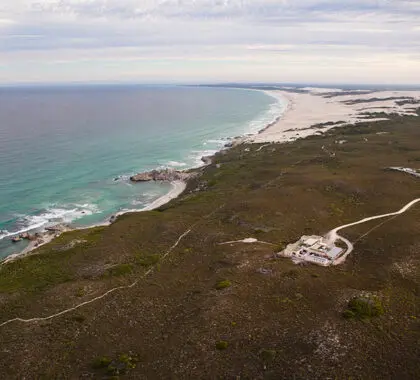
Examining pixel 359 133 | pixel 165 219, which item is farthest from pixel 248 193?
pixel 359 133

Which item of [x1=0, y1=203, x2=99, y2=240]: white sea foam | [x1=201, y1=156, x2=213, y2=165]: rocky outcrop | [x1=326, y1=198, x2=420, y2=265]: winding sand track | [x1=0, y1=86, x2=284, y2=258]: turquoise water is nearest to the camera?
[x1=326, y1=198, x2=420, y2=265]: winding sand track

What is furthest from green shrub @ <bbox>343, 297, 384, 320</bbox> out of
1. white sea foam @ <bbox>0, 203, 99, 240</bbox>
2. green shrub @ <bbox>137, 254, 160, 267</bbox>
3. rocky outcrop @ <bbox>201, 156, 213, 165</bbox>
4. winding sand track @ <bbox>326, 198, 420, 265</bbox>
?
rocky outcrop @ <bbox>201, 156, 213, 165</bbox>

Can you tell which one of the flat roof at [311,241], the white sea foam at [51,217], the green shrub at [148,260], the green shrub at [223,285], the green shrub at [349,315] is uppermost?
the green shrub at [349,315]

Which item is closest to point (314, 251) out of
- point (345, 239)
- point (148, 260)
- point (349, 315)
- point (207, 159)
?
point (345, 239)

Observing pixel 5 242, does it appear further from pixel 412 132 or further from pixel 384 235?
pixel 412 132

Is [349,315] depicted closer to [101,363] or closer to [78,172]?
[101,363]

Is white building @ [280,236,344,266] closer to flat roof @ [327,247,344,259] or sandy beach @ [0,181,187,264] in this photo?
flat roof @ [327,247,344,259]

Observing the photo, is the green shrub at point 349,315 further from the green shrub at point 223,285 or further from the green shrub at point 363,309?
the green shrub at point 223,285

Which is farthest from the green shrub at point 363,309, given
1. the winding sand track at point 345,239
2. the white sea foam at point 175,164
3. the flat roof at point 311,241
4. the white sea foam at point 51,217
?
the white sea foam at point 175,164
